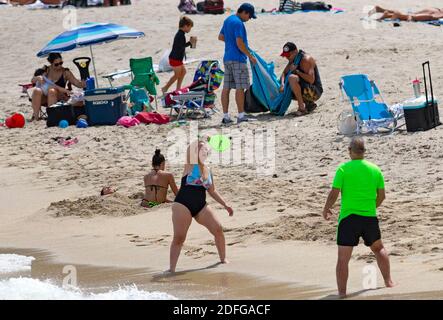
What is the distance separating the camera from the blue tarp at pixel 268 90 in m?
16.8

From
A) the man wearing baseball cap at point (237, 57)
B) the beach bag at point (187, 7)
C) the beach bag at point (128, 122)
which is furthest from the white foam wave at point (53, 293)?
the beach bag at point (187, 7)

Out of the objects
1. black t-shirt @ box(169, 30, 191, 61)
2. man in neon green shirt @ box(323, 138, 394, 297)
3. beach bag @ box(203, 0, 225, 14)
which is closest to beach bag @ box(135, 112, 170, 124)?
black t-shirt @ box(169, 30, 191, 61)

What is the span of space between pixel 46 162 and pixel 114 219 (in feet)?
11.6

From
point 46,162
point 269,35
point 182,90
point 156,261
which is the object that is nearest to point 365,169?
point 156,261

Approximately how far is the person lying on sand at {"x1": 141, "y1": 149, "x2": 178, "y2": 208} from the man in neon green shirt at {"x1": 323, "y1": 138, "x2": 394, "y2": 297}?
348 centimetres

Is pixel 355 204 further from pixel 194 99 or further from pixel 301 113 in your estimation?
pixel 194 99

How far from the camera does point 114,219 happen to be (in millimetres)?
12414

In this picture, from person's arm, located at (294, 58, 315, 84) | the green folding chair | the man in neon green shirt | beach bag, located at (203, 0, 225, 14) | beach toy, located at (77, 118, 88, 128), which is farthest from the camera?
beach bag, located at (203, 0, 225, 14)

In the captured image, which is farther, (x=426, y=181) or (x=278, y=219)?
(x=426, y=181)

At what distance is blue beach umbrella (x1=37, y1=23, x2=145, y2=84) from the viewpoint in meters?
17.9

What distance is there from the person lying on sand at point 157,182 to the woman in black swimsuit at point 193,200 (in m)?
1.97

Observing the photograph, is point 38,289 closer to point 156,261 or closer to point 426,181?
point 156,261

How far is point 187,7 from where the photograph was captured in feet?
85.8

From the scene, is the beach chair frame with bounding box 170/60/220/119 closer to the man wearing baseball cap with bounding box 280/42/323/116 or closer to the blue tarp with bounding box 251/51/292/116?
the blue tarp with bounding box 251/51/292/116
